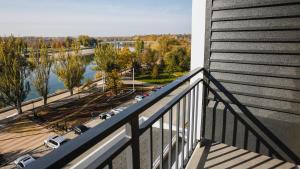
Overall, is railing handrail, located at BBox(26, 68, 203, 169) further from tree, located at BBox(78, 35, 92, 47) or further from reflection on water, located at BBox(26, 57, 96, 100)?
tree, located at BBox(78, 35, 92, 47)

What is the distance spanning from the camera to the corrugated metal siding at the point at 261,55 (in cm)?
151

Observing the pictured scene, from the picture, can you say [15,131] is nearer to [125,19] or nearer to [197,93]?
[197,93]

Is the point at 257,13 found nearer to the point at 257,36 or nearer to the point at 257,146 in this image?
the point at 257,36

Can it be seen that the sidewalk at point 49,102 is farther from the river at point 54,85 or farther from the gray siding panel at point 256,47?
the gray siding panel at point 256,47

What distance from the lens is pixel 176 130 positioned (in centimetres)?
148

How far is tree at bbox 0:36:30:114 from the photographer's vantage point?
45.8 feet

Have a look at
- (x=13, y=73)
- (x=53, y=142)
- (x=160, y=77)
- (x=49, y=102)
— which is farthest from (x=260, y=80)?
(x=160, y=77)

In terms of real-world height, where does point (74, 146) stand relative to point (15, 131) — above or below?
above

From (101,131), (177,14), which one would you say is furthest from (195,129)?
(177,14)

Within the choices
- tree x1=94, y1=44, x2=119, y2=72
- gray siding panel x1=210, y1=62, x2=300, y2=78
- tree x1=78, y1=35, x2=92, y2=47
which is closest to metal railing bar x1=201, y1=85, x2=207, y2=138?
gray siding panel x1=210, y1=62, x2=300, y2=78

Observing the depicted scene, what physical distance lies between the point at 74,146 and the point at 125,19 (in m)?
38.3

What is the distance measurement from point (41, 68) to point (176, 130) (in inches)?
645

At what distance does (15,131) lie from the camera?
12312 mm

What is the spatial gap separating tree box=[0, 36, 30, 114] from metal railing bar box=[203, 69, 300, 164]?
616 inches
